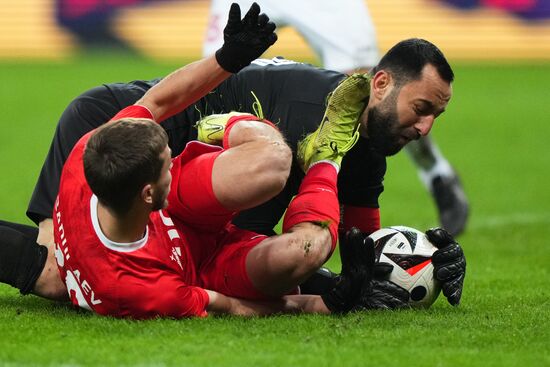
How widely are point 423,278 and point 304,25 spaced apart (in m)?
3.67

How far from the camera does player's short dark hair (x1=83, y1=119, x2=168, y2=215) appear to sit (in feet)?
14.4

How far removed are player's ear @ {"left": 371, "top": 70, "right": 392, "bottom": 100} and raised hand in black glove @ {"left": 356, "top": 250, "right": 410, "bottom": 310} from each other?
0.90 meters

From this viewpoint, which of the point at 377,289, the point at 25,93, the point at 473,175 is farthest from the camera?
the point at 25,93

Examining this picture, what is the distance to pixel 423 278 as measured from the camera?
5.37 metres

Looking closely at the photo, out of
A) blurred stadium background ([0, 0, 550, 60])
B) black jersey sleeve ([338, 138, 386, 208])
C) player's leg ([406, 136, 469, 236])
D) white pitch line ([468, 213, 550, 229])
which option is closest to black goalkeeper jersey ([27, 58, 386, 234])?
black jersey sleeve ([338, 138, 386, 208])

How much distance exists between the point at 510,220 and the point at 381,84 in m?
3.81

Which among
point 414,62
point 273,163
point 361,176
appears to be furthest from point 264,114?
point 273,163

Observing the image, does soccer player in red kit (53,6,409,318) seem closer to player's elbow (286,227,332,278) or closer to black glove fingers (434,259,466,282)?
player's elbow (286,227,332,278)

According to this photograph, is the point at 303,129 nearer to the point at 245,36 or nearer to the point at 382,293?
the point at 245,36

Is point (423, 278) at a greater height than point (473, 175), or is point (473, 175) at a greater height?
point (423, 278)

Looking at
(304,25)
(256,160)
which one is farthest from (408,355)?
(304,25)

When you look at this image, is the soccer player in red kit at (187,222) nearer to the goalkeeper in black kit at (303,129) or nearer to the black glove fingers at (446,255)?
the goalkeeper in black kit at (303,129)

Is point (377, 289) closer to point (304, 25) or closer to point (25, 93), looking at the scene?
point (304, 25)

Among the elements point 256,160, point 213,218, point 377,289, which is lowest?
point 377,289
